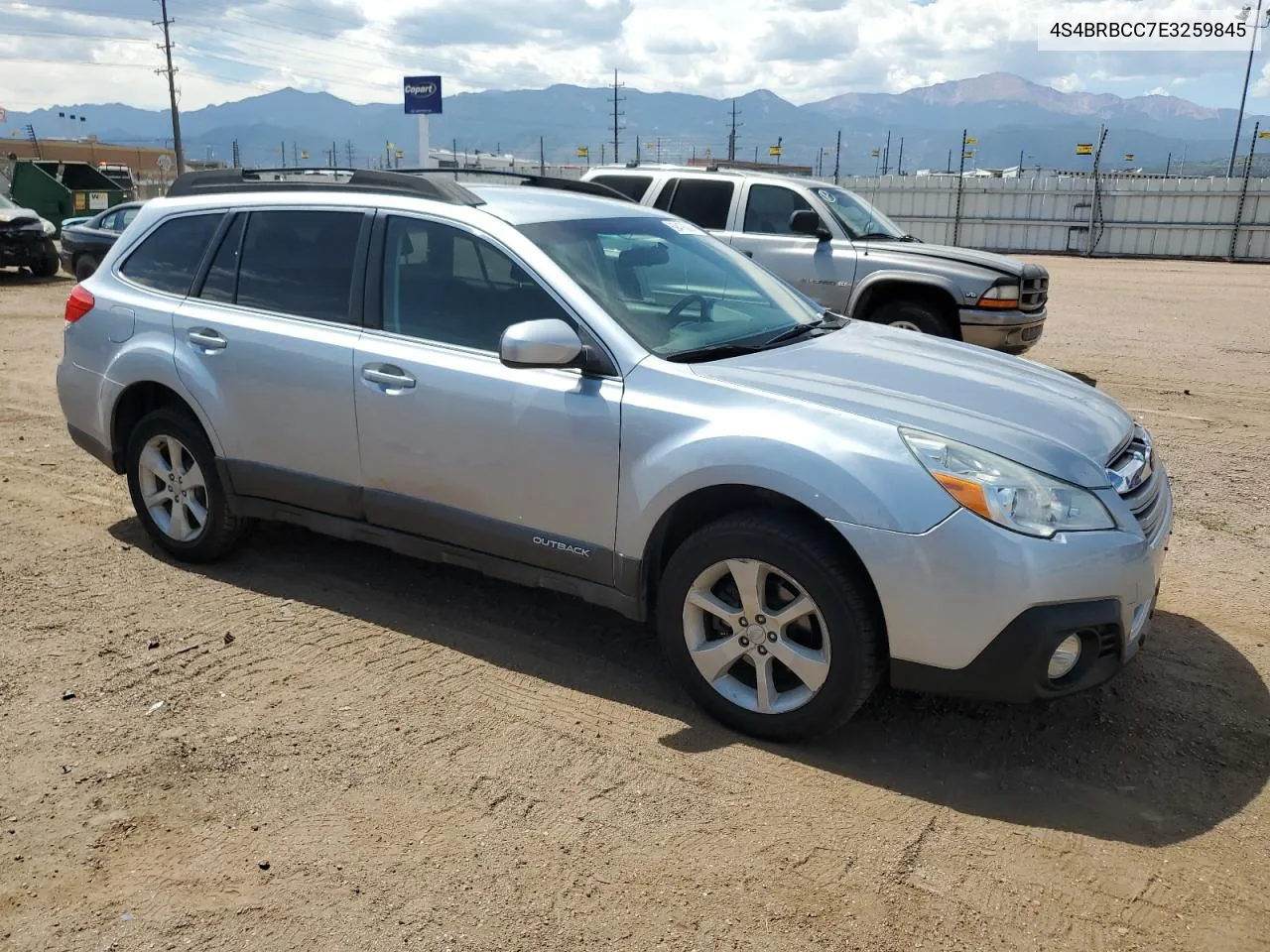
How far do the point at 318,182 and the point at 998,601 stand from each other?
3.45 meters

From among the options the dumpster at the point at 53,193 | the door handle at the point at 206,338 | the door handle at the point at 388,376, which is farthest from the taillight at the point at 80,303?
the dumpster at the point at 53,193

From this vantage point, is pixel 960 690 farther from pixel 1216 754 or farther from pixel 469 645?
pixel 469 645

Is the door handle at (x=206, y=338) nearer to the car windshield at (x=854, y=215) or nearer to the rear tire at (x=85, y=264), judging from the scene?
the car windshield at (x=854, y=215)

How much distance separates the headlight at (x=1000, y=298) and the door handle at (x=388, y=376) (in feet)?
21.9

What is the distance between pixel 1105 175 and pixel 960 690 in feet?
97.7

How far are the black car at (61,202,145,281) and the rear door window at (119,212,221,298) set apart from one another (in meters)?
13.9

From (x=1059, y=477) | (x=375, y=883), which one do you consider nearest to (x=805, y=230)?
(x=1059, y=477)

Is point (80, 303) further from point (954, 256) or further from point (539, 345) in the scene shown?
point (954, 256)

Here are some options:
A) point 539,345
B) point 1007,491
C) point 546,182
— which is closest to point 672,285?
point 539,345

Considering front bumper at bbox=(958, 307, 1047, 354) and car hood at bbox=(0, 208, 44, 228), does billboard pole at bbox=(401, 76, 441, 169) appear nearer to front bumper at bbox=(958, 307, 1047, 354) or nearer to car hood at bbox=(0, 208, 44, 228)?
car hood at bbox=(0, 208, 44, 228)

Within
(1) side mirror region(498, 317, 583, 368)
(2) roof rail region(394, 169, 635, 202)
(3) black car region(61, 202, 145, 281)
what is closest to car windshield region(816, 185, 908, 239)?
(2) roof rail region(394, 169, 635, 202)

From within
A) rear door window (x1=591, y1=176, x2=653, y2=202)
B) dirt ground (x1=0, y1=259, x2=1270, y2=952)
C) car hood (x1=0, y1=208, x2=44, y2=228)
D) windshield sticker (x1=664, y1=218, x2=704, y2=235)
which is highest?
rear door window (x1=591, y1=176, x2=653, y2=202)

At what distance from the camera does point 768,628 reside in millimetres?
3377

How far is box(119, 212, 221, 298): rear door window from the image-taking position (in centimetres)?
492
